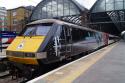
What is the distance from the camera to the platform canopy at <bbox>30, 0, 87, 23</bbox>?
53281 mm

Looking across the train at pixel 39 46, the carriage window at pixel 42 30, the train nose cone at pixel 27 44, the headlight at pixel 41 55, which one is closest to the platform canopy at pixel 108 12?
the train at pixel 39 46

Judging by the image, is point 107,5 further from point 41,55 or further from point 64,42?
point 41,55

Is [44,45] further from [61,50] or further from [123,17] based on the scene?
[123,17]

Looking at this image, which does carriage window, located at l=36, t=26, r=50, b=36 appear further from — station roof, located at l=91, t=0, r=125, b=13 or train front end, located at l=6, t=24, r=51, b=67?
station roof, located at l=91, t=0, r=125, b=13

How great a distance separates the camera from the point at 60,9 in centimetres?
5506

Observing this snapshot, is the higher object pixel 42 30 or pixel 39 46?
pixel 42 30

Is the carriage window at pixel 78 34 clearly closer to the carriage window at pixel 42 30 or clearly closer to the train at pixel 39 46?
the train at pixel 39 46

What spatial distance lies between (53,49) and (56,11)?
44860 mm

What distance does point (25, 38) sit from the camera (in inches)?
452

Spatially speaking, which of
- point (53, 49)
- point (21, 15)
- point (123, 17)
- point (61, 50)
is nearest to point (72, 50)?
point (61, 50)

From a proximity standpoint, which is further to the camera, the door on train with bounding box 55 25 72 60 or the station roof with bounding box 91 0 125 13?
the station roof with bounding box 91 0 125 13

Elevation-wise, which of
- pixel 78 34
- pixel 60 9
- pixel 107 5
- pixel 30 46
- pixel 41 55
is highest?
pixel 107 5

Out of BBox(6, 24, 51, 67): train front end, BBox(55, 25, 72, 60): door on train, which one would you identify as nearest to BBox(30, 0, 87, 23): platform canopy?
BBox(55, 25, 72, 60): door on train

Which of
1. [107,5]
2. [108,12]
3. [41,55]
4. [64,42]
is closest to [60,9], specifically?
[107,5]
